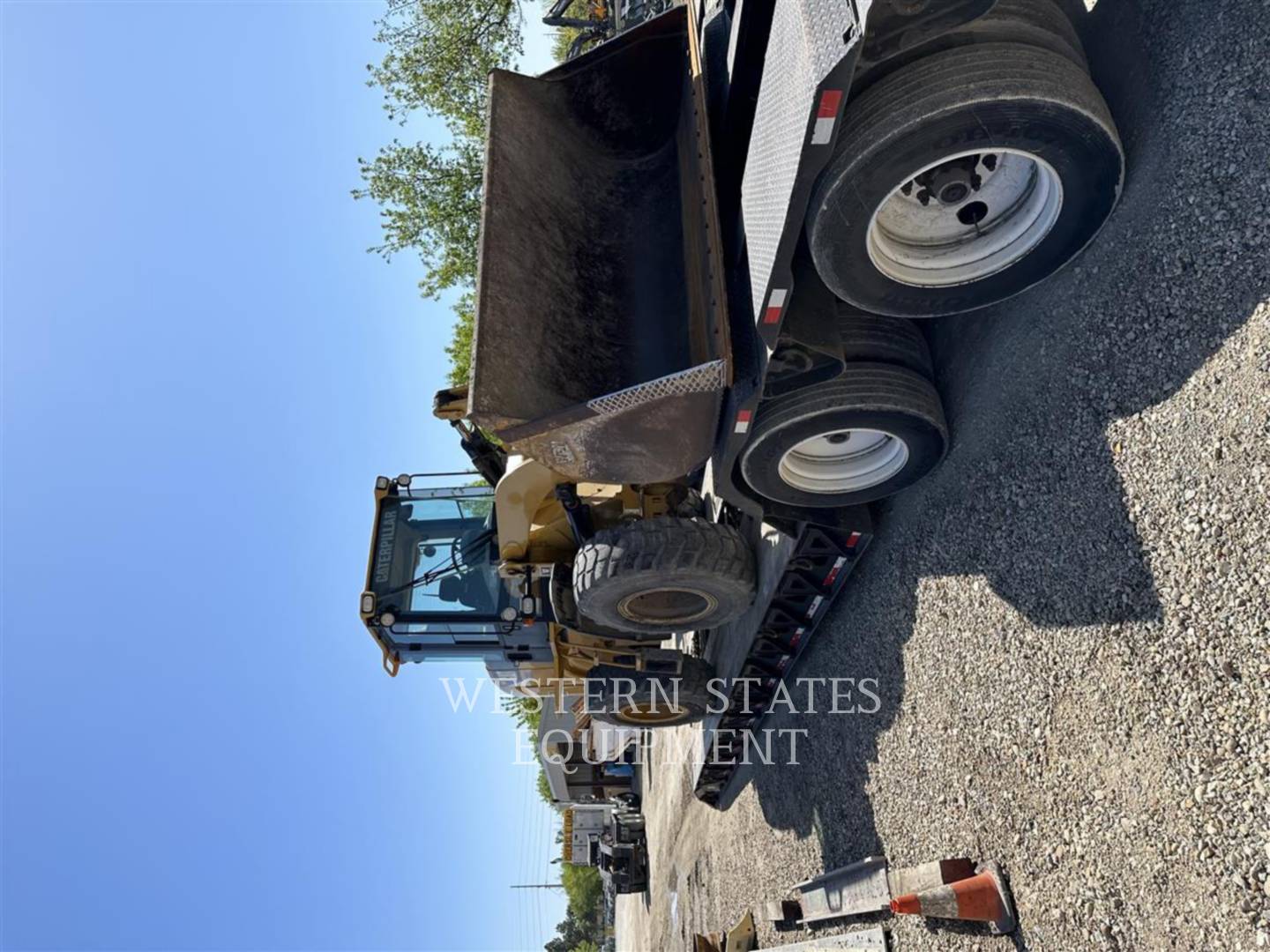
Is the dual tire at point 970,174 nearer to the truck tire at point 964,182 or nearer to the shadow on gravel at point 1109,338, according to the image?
the truck tire at point 964,182

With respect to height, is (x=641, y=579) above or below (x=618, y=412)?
below

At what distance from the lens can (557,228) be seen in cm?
491

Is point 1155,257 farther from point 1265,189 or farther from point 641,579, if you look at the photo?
point 641,579

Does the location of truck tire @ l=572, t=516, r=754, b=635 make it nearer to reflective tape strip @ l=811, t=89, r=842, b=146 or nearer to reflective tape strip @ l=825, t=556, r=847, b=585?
reflective tape strip @ l=825, t=556, r=847, b=585

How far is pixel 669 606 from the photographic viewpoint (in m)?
5.50

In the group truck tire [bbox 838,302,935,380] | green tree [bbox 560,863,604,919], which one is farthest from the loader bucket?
green tree [bbox 560,863,604,919]

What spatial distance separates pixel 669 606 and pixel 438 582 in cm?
195

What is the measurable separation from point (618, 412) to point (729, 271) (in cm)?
102

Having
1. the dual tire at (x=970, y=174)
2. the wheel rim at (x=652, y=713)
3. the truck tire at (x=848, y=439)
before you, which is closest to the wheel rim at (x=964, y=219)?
the dual tire at (x=970, y=174)

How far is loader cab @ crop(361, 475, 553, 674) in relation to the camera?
241 inches

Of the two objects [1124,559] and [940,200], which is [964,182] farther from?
[1124,559]

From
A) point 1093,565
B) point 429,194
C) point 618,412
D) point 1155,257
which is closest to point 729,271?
point 618,412

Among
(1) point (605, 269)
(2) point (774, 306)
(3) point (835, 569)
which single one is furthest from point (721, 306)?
(3) point (835, 569)

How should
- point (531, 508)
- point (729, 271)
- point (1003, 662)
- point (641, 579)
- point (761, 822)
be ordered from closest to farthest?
point (1003, 662) < point (729, 271) < point (641, 579) < point (531, 508) < point (761, 822)
